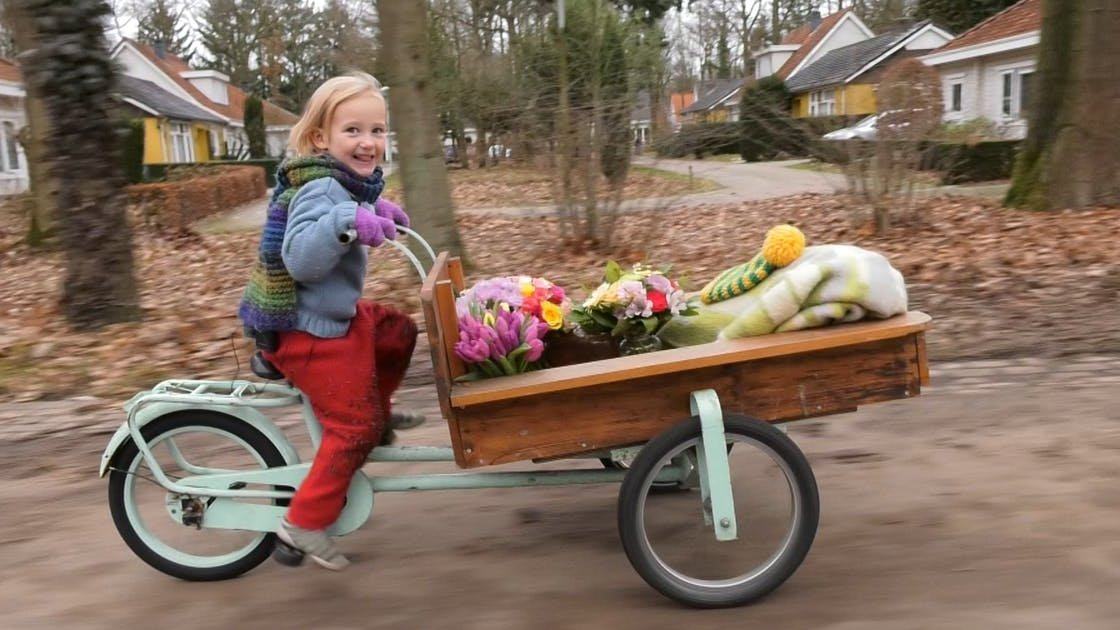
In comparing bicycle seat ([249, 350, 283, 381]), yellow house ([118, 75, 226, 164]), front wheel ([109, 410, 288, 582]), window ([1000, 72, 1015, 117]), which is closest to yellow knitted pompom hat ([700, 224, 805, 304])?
bicycle seat ([249, 350, 283, 381])

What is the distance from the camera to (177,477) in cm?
354

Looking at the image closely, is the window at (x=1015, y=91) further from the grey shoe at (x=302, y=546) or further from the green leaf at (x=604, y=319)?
the grey shoe at (x=302, y=546)

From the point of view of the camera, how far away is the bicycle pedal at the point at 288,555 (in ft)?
10.6

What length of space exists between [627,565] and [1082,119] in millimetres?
10022

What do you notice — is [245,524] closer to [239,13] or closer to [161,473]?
[161,473]

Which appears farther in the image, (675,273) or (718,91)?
(718,91)

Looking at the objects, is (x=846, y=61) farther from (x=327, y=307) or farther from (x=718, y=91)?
(x=327, y=307)

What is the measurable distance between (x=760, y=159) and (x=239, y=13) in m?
38.7

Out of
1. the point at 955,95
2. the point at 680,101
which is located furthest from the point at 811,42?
the point at 955,95

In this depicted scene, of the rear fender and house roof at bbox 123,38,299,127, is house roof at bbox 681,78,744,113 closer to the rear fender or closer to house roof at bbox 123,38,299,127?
house roof at bbox 123,38,299,127

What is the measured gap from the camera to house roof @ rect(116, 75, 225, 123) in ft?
129

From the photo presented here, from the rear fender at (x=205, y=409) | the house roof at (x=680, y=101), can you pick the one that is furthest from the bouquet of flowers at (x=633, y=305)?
the house roof at (x=680, y=101)

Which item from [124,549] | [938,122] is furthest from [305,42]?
[124,549]

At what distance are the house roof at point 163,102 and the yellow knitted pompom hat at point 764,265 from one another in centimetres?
3691
